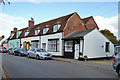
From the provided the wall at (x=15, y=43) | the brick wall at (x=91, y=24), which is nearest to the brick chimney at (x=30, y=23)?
the wall at (x=15, y=43)

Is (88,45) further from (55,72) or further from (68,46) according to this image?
(55,72)

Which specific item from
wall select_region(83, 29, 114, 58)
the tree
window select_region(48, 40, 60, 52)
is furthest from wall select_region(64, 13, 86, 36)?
the tree

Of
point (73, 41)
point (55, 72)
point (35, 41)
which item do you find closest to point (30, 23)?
point (35, 41)

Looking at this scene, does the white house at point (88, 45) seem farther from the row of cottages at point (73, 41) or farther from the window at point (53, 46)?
the window at point (53, 46)

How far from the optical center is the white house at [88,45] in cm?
1703

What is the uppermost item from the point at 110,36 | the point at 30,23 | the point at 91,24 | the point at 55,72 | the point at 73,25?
the point at 30,23

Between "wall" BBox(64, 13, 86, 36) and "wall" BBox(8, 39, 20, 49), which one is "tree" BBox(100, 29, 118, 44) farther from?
"wall" BBox(8, 39, 20, 49)

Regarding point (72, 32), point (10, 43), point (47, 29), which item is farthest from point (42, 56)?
point (10, 43)

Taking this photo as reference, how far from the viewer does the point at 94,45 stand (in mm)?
18078

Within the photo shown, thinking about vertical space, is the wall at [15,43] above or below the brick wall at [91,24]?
below

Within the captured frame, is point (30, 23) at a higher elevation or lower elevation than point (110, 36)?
higher

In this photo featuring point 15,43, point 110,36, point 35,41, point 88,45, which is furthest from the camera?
point 110,36

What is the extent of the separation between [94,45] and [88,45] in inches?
47.5

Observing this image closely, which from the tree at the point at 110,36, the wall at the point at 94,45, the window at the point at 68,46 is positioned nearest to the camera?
the wall at the point at 94,45
